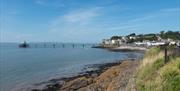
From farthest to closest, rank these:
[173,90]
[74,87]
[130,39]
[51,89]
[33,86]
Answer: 1. [130,39]
2. [33,86]
3. [51,89]
4. [74,87]
5. [173,90]

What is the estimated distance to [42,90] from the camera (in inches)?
971

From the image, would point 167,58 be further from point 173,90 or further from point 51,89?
point 51,89

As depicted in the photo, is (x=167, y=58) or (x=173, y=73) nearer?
(x=173, y=73)

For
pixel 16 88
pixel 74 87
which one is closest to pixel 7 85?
pixel 16 88

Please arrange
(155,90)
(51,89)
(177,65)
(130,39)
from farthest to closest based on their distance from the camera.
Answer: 1. (130,39)
2. (51,89)
3. (177,65)
4. (155,90)

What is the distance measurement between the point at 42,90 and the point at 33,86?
2593 millimetres

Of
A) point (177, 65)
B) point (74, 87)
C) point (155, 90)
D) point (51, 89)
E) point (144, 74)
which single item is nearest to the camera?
point (155, 90)

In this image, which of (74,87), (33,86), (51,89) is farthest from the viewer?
A: (33,86)

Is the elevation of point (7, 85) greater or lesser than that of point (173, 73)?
lesser

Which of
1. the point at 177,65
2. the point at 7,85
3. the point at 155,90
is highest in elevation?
the point at 177,65

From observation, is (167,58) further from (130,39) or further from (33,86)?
(130,39)

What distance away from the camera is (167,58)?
1437 cm

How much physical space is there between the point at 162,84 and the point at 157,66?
4253 mm

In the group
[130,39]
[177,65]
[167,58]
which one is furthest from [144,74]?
[130,39]
